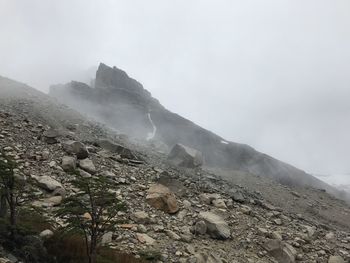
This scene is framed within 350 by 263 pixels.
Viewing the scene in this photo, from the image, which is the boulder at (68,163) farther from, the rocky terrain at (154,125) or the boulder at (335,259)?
the rocky terrain at (154,125)

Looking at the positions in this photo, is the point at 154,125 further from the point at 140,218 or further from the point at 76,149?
the point at 140,218

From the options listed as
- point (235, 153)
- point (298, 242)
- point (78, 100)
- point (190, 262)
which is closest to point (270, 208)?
point (298, 242)

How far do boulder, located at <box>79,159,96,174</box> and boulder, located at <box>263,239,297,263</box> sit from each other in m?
10.1

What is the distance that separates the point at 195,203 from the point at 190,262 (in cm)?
711

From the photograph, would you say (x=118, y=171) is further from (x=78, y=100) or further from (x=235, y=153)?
(x=78, y=100)

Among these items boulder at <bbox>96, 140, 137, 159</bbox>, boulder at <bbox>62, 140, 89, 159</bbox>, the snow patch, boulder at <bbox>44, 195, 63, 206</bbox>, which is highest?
the snow patch

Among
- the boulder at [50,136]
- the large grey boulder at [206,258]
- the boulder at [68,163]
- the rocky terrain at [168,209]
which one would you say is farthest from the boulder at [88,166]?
the large grey boulder at [206,258]

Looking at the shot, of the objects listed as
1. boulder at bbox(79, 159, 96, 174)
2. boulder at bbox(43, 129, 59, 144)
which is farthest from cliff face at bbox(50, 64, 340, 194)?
boulder at bbox(79, 159, 96, 174)

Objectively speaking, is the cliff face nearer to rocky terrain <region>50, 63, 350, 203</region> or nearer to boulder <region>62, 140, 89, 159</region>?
rocky terrain <region>50, 63, 350, 203</region>

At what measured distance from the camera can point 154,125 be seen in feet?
232

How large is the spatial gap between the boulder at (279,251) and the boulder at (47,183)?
34.4 ft

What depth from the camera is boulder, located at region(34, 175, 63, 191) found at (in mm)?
18969

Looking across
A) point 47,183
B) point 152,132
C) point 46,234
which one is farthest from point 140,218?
point 152,132

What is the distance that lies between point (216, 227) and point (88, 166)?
26.6ft
